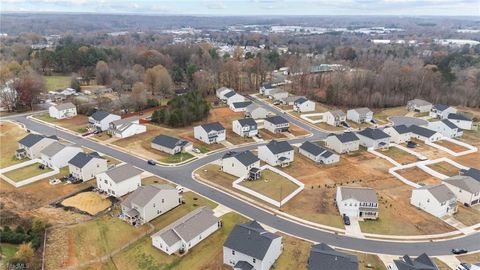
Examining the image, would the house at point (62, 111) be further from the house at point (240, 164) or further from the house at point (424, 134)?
the house at point (424, 134)

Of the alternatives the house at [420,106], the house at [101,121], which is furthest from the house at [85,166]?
the house at [420,106]

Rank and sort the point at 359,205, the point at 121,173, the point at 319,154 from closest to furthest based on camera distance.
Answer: the point at 359,205, the point at 121,173, the point at 319,154

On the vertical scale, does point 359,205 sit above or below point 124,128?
below

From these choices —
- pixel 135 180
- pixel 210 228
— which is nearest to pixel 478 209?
pixel 210 228

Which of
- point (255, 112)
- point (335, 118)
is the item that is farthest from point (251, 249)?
point (335, 118)

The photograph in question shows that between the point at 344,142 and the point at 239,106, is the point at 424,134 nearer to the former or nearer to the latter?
the point at 344,142

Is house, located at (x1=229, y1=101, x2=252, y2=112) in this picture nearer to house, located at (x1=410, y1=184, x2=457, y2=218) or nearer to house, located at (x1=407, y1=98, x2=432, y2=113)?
house, located at (x1=407, y1=98, x2=432, y2=113)

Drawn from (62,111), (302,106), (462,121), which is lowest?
(462,121)
